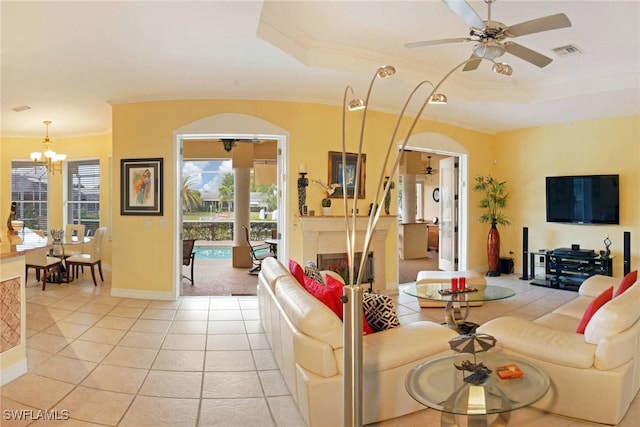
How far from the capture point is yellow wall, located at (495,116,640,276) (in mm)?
6117

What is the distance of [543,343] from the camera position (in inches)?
99.3

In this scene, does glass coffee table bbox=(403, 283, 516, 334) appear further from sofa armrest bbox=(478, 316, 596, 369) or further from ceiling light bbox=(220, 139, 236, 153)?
ceiling light bbox=(220, 139, 236, 153)

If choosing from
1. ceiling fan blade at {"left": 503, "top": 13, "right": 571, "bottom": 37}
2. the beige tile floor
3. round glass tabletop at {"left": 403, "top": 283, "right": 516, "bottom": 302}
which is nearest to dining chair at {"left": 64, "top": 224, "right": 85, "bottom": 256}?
the beige tile floor

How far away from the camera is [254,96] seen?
17.2ft

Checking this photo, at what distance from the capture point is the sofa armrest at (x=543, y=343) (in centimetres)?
238

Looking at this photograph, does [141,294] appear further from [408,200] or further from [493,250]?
[408,200]

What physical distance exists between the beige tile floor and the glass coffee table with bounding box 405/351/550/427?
1.32ft

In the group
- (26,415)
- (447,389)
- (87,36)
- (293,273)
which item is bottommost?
(26,415)

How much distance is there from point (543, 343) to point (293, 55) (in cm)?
325

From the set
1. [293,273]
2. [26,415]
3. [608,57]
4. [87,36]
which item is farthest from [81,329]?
[608,57]

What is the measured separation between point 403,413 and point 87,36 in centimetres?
394

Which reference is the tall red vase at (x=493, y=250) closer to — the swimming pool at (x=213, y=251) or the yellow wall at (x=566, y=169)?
the yellow wall at (x=566, y=169)

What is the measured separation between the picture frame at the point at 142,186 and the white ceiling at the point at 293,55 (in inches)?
35.5

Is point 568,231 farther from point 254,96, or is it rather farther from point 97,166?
point 97,166
